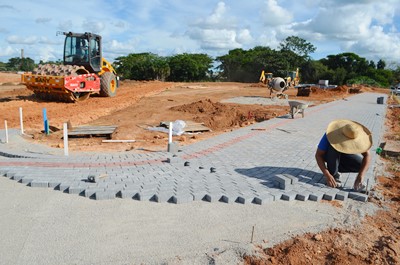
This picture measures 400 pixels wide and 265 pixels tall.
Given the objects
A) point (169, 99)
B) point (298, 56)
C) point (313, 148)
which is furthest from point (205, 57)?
point (313, 148)

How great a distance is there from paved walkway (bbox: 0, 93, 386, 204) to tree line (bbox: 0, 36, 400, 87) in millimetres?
39475

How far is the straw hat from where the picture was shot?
4.79 m

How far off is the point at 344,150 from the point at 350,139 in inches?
7.7

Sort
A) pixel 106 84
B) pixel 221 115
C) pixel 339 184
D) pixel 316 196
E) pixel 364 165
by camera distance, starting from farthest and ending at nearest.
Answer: pixel 106 84, pixel 221 115, pixel 339 184, pixel 364 165, pixel 316 196

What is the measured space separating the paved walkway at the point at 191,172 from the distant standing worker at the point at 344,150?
0.80ft

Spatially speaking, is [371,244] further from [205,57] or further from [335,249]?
[205,57]

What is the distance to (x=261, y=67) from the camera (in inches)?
1889

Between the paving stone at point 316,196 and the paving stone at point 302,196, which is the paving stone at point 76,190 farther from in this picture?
the paving stone at point 316,196

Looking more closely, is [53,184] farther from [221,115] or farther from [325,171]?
[221,115]

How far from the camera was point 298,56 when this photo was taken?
1934 inches

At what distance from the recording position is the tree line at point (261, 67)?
153ft

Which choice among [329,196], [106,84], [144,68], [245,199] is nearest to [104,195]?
[245,199]

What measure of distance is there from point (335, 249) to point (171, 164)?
3326 mm

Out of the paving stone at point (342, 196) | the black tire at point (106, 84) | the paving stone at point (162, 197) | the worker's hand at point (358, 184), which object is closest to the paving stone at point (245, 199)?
the paving stone at point (162, 197)
